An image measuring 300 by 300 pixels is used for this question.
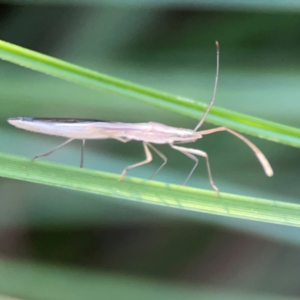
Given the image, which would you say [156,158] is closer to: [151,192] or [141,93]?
[151,192]

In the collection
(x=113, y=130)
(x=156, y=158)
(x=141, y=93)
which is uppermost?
(x=141, y=93)

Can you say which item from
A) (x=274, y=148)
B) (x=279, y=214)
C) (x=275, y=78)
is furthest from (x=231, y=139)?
(x=279, y=214)

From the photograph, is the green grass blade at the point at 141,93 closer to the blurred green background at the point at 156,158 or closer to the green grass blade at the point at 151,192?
the green grass blade at the point at 151,192

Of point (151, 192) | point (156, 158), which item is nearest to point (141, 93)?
point (151, 192)

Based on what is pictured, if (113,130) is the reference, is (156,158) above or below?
below

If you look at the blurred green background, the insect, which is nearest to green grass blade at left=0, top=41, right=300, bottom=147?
the insect

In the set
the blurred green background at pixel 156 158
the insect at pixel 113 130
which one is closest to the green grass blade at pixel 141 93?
the insect at pixel 113 130

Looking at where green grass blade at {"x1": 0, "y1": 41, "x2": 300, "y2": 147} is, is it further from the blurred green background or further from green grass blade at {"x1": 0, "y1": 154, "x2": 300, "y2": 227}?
the blurred green background
